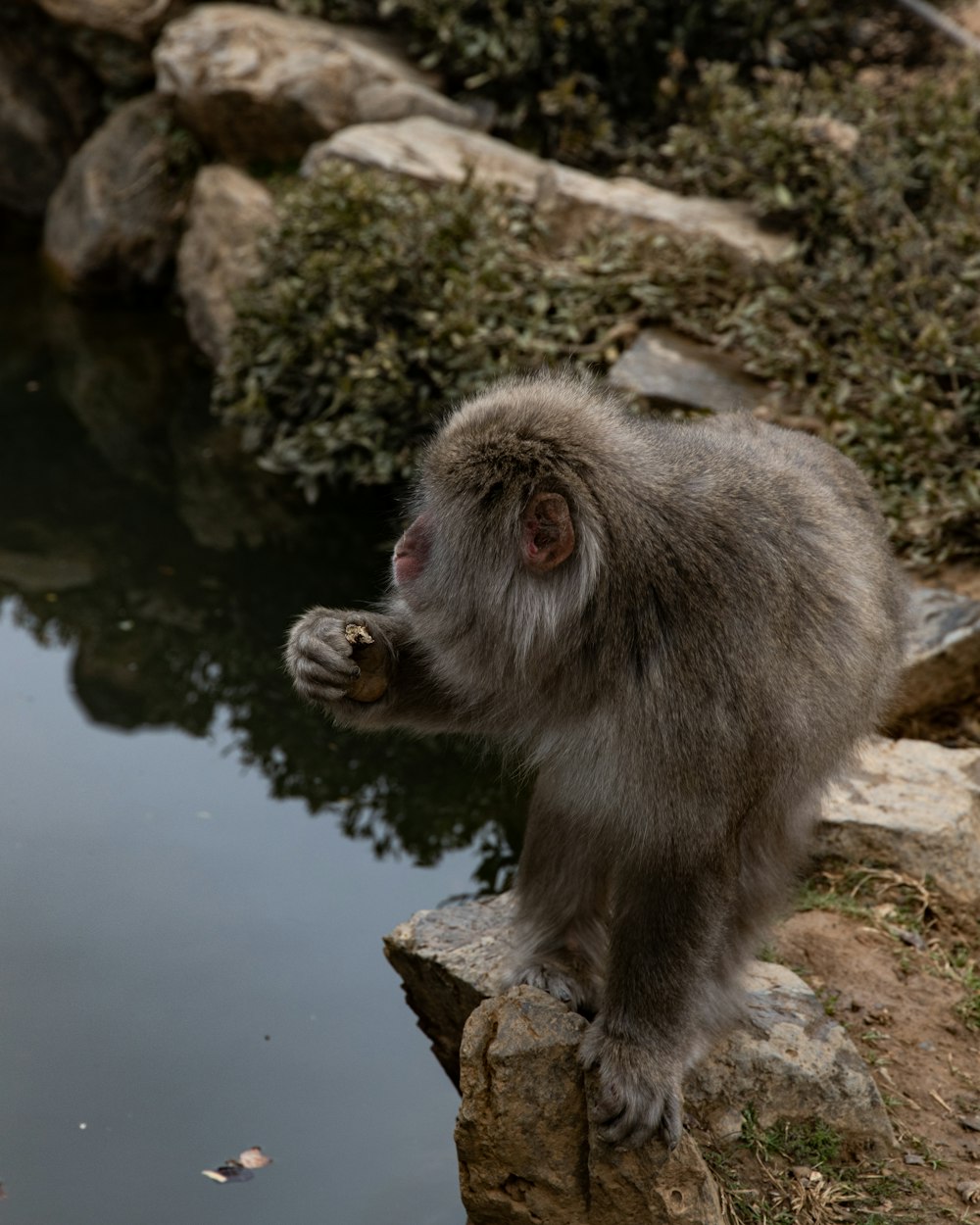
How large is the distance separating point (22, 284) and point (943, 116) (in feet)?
20.1

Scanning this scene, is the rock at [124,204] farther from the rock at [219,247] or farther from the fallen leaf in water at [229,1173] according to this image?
the fallen leaf in water at [229,1173]

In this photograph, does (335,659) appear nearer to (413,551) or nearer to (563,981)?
(413,551)

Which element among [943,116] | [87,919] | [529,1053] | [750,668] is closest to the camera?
[750,668]

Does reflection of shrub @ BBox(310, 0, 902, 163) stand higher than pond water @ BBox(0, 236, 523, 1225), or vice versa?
reflection of shrub @ BBox(310, 0, 902, 163)

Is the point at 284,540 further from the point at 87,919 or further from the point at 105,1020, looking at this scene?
the point at 105,1020

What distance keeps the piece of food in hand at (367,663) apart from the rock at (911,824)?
5.49 feet

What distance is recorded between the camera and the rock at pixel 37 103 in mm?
10164

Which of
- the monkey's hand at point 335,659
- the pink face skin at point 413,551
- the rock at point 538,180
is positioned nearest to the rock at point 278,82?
the rock at point 538,180

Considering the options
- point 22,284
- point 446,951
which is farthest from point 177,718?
point 22,284

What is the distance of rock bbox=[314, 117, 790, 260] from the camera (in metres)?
7.15

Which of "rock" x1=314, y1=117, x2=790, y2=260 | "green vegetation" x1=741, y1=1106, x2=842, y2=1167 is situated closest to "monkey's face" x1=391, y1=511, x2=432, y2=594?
"green vegetation" x1=741, y1=1106, x2=842, y2=1167

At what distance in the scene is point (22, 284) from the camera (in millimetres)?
10133

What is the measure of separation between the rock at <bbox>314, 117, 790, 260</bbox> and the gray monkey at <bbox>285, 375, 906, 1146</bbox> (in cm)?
422

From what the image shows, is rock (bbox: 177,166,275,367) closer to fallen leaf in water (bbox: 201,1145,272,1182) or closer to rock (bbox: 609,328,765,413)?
rock (bbox: 609,328,765,413)
